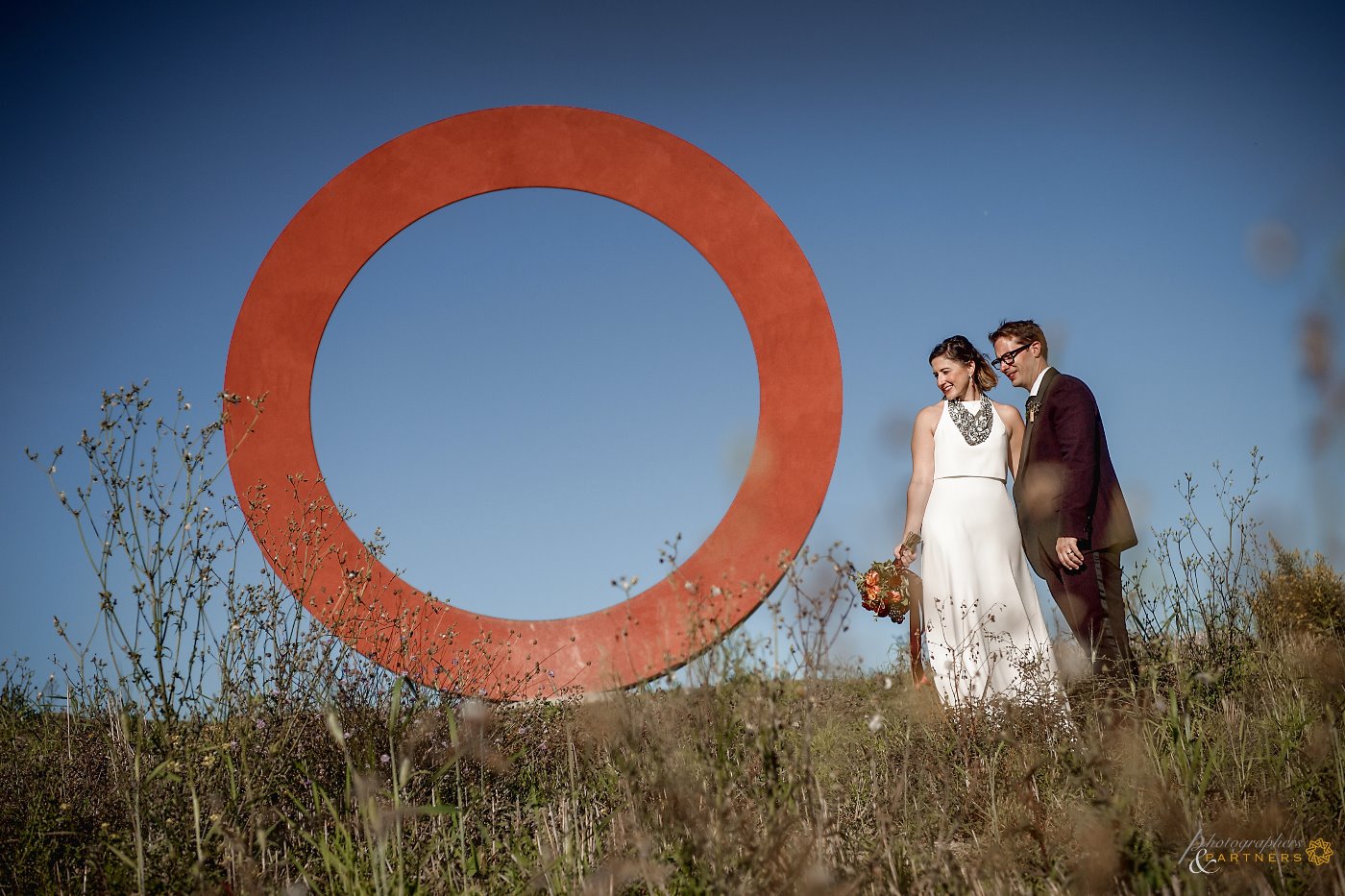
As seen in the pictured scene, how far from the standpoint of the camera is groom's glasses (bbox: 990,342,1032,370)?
4.16m

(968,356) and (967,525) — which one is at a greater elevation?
(968,356)

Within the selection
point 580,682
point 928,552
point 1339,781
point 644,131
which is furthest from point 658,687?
point 644,131

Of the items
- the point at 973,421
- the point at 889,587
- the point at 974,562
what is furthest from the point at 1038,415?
the point at 889,587

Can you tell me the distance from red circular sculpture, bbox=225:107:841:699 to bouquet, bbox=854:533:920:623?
750mm

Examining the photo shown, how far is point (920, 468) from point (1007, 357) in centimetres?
67

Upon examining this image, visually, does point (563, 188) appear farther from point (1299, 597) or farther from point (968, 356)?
point (1299, 597)

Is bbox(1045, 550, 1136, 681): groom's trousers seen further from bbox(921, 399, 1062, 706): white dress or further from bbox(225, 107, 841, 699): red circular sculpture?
bbox(225, 107, 841, 699): red circular sculpture

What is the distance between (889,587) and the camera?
4.37m

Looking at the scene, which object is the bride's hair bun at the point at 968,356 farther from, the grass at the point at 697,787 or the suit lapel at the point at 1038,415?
the grass at the point at 697,787

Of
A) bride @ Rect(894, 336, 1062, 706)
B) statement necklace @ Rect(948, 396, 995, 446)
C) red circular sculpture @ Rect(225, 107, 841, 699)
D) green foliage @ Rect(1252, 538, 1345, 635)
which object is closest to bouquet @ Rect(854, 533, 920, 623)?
bride @ Rect(894, 336, 1062, 706)

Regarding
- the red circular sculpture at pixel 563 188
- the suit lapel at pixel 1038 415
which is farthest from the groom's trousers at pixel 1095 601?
the red circular sculpture at pixel 563 188

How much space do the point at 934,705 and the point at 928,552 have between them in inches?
35.9

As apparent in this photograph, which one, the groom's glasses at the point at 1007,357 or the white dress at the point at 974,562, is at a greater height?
the groom's glasses at the point at 1007,357

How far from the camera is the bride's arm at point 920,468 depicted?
438 cm
